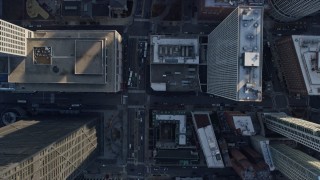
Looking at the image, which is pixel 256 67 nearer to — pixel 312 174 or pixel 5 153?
pixel 312 174

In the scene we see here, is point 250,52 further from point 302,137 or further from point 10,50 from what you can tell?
point 10,50

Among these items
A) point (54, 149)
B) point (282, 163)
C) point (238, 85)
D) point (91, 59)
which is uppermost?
point (91, 59)

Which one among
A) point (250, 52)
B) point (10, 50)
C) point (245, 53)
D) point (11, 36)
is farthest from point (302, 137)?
point (11, 36)

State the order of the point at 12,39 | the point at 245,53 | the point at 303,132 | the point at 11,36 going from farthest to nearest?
the point at 12,39 < the point at 11,36 < the point at 303,132 < the point at 245,53

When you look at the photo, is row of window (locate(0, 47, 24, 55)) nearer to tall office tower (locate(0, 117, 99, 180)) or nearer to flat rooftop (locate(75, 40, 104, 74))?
flat rooftop (locate(75, 40, 104, 74))

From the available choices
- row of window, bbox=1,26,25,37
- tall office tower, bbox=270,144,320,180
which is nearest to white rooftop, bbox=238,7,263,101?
tall office tower, bbox=270,144,320,180

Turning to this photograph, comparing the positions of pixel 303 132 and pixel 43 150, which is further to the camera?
pixel 303 132

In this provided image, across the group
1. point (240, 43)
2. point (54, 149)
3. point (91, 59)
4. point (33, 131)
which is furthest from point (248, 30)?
point (33, 131)
